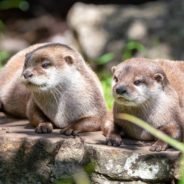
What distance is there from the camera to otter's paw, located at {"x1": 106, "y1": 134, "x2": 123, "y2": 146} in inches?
209


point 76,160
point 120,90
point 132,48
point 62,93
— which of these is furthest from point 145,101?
point 132,48

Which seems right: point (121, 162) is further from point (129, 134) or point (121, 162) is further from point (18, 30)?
point (18, 30)

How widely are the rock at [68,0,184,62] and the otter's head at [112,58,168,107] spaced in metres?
3.76

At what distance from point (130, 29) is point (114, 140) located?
482cm

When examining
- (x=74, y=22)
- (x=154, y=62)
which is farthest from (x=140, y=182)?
(x=74, y=22)

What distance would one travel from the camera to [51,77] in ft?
18.7

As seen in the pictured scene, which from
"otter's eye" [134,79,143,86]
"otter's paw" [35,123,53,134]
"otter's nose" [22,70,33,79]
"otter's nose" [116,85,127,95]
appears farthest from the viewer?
"otter's paw" [35,123,53,134]

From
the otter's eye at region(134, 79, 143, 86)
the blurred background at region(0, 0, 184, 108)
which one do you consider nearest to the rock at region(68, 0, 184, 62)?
the blurred background at region(0, 0, 184, 108)

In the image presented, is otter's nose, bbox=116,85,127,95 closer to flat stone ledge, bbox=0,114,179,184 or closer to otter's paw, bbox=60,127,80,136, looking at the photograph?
flat stone ledge, bbox=0,114,179,184

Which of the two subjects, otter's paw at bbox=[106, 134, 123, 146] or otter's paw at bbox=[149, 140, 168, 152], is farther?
otter's paw at bbox=[106, 134, 123, 146]

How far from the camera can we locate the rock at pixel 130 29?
952 cm

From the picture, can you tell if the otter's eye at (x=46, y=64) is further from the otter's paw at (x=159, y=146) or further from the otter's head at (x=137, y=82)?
the otter's paw at (x=159, y=146)

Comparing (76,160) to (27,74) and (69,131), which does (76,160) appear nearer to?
(69,131)

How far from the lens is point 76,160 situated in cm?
534
